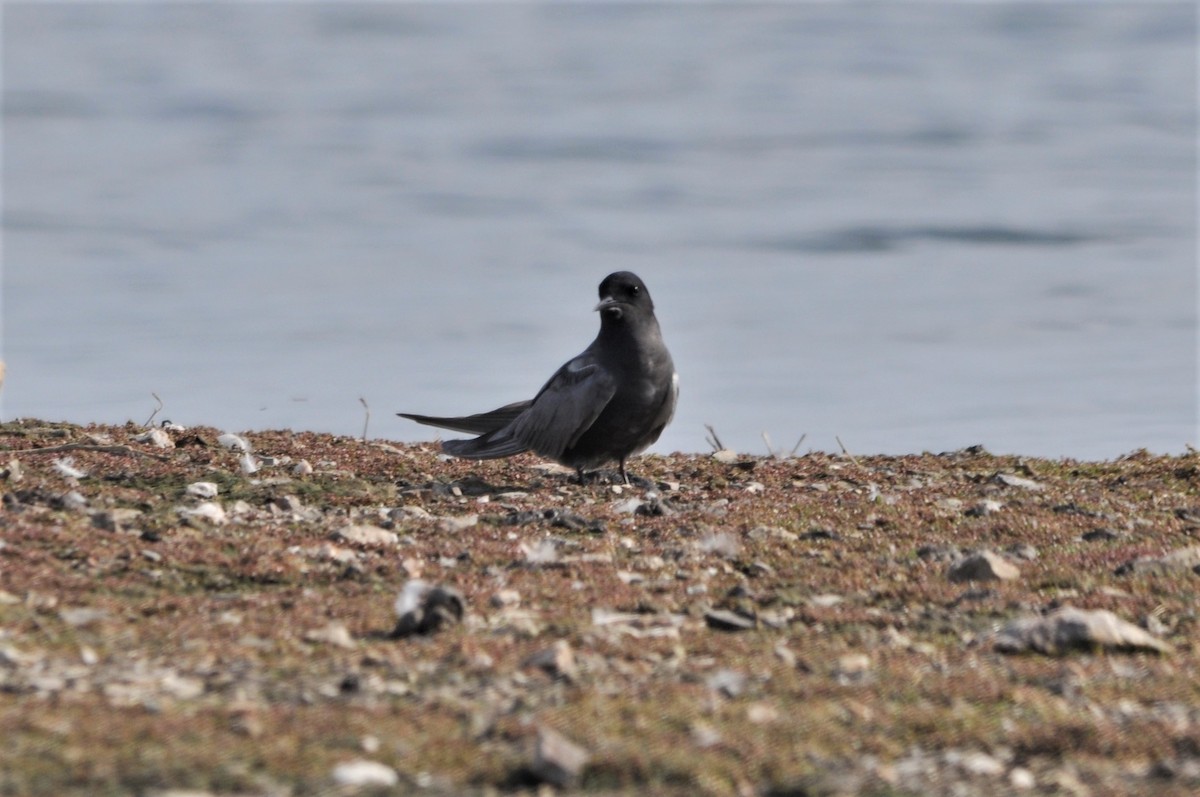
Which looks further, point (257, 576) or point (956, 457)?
point (956, 457)

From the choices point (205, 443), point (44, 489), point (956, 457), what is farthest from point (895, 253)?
point (44, 489)

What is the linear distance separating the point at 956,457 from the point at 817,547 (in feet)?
13.4

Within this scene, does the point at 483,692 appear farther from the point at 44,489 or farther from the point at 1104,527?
the point at 1104,527

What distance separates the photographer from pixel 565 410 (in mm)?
11594

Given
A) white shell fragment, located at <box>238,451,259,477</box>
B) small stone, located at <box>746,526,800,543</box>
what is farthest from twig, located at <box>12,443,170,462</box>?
small stone, located at <box>746,526,800,543</box>

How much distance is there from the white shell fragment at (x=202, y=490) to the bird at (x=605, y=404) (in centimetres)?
273

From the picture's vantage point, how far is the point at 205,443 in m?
11.6

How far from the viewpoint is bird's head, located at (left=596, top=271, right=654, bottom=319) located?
471 inches

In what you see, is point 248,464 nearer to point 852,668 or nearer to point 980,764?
point 852,668

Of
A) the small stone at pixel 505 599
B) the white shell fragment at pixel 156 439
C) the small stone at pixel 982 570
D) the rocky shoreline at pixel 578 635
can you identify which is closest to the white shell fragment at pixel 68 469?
the rocky shoreline at pixel 578 635

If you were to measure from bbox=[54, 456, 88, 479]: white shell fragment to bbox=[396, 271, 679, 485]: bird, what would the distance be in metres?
2.86

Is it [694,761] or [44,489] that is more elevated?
[44,489]

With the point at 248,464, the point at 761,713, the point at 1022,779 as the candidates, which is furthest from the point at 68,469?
the point at 1022,779

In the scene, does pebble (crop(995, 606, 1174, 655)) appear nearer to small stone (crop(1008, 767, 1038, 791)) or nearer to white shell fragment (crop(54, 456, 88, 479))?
small stone (crop(1008, 767, 1038, 791))
